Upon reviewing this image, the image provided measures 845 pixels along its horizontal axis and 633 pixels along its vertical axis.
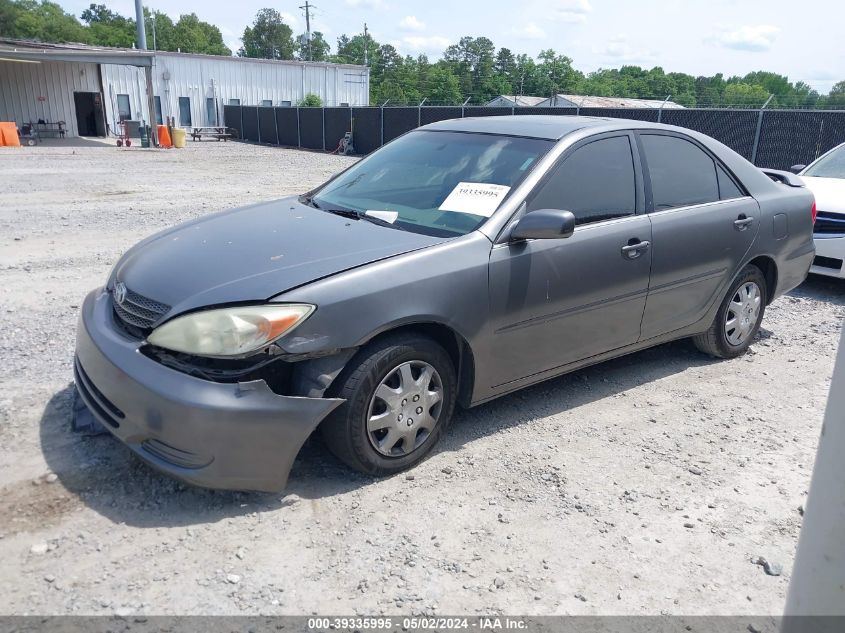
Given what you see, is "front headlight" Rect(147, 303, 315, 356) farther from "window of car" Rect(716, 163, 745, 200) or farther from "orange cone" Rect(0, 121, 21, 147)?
"orange cone" Rect(0, 121, 21, 147)

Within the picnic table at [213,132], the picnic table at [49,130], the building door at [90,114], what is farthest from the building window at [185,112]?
the picnic table at [49,130]

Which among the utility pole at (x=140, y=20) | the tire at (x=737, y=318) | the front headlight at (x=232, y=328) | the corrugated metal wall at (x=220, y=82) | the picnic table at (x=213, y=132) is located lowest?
the picnic table at (x=213, y=132)

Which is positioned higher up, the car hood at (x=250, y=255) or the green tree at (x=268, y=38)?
the green tree at (x=268, y=38)

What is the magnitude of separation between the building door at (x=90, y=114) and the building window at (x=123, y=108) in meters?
0.84

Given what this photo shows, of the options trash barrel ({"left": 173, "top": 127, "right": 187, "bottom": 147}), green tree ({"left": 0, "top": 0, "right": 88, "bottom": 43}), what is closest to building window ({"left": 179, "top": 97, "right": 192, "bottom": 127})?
trash barrel ({"left": 173, "top": 127, "right": 187, "bottom": 147})

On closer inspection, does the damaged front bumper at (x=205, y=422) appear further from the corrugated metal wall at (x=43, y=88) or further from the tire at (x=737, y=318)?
the corrugated metal wall at (x=43, y=88)

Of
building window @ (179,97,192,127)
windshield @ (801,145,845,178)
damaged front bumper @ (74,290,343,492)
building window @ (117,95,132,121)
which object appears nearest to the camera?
damaged front bumper @ (74,290,343,492)

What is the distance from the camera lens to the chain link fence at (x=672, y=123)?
1472 centimetres

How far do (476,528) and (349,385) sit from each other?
85 centimetres

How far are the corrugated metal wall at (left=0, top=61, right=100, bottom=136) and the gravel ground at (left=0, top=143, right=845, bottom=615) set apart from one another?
34212 mm

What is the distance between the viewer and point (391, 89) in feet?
249

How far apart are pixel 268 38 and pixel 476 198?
124 m

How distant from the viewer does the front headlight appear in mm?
2885

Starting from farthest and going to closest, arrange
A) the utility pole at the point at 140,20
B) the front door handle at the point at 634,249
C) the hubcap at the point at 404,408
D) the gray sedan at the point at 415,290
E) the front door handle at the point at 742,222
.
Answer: the utility pole at the point at 140,20
the front door handle at the point at 742,222
the front door handle at the point at 634,249
the hubcap at the point at 404,408
the gray sedan at the point at 415,290
